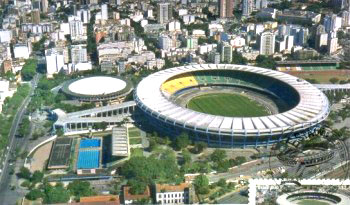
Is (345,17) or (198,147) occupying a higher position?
(345,17)

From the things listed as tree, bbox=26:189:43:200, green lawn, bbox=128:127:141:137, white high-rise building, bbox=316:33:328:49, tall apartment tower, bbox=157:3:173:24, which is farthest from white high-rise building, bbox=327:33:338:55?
tree, bbox=26:189:43:200

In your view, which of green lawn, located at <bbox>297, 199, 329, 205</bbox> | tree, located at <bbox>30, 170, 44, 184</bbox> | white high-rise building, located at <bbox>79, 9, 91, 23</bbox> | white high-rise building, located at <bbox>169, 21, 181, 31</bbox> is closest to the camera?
green lawn, located at <bbox>297, 199, 329, 205</bbox>

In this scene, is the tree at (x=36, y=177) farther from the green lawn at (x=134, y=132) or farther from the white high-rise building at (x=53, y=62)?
the white high-rise building at (x=53, y=62)

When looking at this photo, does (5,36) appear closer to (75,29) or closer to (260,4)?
(75,29)

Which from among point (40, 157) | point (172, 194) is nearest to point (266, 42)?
point (40, 157)

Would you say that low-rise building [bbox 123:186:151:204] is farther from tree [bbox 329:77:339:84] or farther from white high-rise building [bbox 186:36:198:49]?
white high-rise building [bbox 186:36:198:49]

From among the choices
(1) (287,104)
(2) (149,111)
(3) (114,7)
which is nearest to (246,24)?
(3) (114,7)

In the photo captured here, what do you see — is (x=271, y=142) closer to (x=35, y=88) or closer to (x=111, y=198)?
(x=111, y=198)

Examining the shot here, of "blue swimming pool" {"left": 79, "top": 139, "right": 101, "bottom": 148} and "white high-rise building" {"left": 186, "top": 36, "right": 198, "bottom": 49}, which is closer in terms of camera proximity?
"blue swimming pool" {"left": 79, "top": 139, "right": 101, "bottom": 148}
